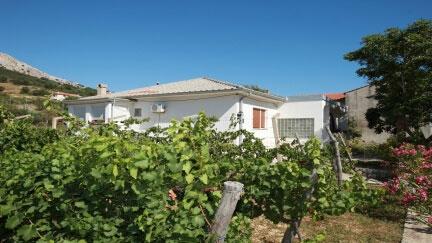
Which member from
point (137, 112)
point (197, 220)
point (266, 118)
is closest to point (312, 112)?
point (266, 118)

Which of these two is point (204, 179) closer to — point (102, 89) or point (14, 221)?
point (14, 221)

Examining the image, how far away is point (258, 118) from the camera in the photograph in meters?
19.1

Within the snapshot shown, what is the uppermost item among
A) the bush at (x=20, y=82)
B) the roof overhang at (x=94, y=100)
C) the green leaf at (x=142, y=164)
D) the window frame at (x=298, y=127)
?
the bush at (x=20, y=82)

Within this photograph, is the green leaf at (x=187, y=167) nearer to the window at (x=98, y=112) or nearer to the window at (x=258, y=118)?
the window at (x=258, y=118)

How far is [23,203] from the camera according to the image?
314 cm

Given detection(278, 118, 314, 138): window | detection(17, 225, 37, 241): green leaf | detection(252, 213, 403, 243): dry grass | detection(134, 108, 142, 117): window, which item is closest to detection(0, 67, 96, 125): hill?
detection(134, 108, 142, 117): window

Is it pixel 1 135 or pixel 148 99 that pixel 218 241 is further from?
pixel 148 99

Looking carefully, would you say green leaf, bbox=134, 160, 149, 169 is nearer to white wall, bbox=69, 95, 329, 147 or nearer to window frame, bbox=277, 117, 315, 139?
white wall, bbox=69, 95, 329, 147

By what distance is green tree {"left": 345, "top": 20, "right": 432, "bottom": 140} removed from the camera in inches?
650

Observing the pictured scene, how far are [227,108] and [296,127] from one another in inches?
209

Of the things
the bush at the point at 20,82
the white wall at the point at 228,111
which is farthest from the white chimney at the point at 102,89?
the bush at the point at 20,82

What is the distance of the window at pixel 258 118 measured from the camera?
61.4ft

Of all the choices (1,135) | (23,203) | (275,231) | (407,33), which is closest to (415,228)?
(275,231)

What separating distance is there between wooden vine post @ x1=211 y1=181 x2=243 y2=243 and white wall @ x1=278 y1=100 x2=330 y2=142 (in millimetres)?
16999
